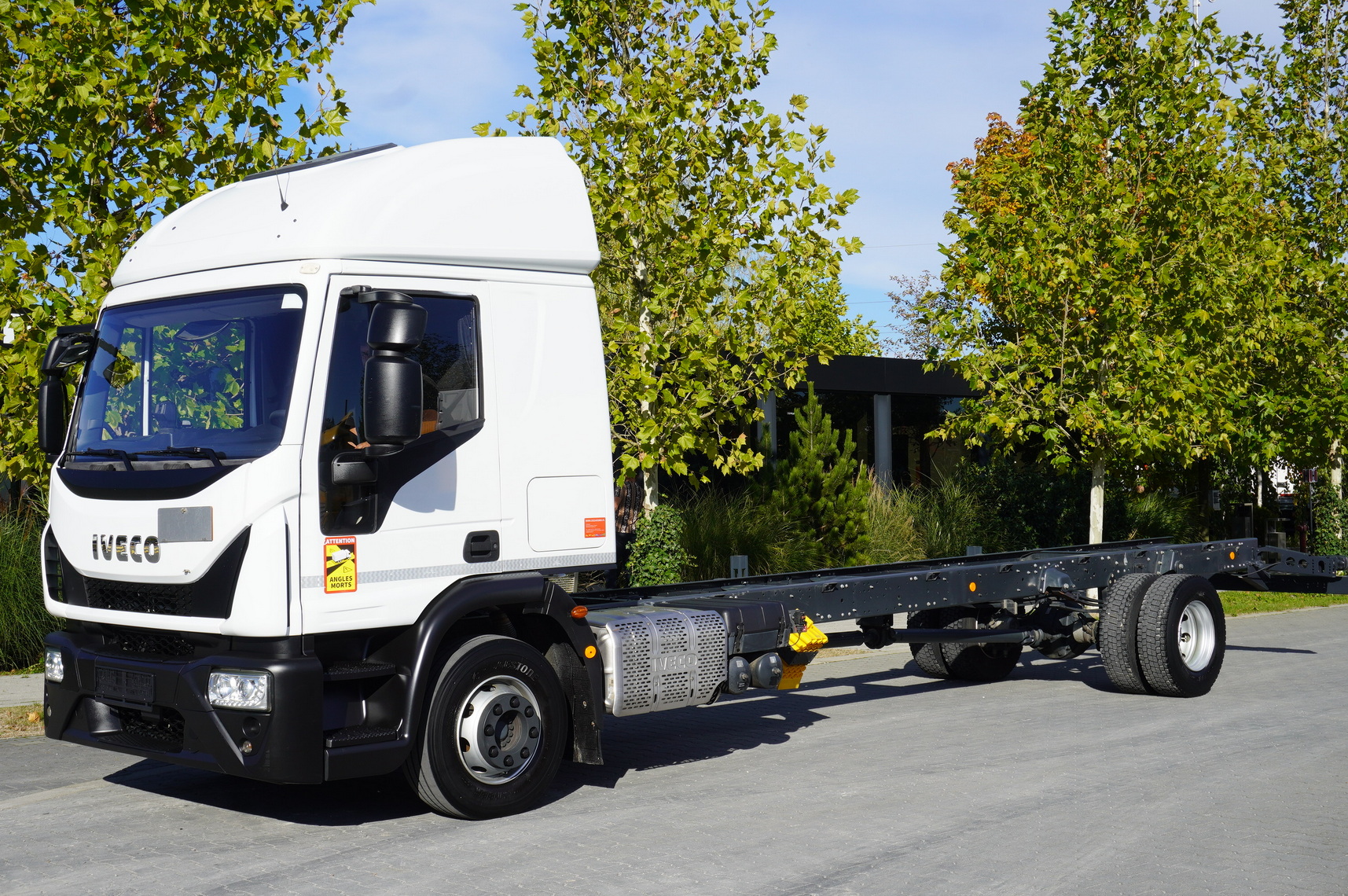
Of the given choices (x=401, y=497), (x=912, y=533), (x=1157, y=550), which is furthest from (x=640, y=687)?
(x=912, y=533)

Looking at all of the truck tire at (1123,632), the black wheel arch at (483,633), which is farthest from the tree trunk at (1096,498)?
the black wheel arch at (483,633)

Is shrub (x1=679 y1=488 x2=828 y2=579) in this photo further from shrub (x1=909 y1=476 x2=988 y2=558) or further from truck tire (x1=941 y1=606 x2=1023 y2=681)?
truck tire (x1=941 y1=606 x2=1023 y2=681)

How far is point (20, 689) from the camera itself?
1101 centimetres

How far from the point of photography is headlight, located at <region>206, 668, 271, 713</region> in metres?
5.69

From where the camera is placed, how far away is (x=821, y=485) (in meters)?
18.0

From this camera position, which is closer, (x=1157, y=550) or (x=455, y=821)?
(x=455, y=821)

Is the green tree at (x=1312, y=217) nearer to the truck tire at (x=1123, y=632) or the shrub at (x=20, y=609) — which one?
the truck tire at (x=1123, y=632)

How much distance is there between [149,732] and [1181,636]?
25.9 feet

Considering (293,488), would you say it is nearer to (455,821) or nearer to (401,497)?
(401,497)

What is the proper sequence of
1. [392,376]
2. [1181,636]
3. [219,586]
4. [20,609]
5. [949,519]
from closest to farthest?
[392,376]
[219,586]
[1181,636]
[20,609]
[949,519]

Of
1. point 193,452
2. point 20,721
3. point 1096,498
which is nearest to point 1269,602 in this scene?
point 1096,498

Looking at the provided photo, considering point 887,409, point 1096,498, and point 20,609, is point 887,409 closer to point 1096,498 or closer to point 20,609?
point 1096,498

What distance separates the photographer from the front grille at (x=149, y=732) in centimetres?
602

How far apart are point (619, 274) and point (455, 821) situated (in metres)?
9.25
